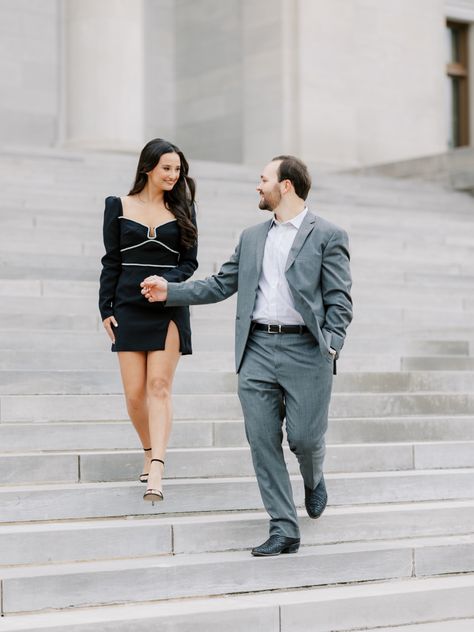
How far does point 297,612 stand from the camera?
5621mm

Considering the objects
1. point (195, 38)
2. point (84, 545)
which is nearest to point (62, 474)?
point (84, 545)

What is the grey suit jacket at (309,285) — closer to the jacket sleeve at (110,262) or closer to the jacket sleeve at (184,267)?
the jacket sleeve at (184,267)

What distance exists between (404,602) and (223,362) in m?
2.99

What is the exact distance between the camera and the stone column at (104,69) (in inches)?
714

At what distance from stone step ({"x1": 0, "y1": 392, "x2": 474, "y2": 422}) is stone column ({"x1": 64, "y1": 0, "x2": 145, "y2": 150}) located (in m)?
10.8

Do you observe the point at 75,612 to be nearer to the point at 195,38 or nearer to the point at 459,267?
the point at 459,267

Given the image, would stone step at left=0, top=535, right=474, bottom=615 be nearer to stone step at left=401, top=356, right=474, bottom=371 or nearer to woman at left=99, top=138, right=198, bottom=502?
woman at left=99, top=138, right=198, bottom=502

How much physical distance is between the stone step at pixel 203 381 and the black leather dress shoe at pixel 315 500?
77.3 inches

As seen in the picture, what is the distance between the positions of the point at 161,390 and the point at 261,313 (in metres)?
0.70

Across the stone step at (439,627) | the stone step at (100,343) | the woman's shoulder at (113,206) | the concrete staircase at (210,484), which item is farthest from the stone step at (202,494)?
the stone step at (100,343)

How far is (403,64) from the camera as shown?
74.7 ft

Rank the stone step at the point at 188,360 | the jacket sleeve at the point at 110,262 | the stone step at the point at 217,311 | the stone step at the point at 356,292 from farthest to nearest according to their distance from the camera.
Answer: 1. the stone step at the point at 356,292
2. the stone step at the point at 217,311
3. the stone step at the point at 188,360
4. the jacket sleeve at the point at 110,262

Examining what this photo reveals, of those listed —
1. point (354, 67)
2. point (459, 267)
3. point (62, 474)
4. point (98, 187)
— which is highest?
point (354, 67)

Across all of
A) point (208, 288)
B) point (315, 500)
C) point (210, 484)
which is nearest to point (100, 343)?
point (210, 484)
